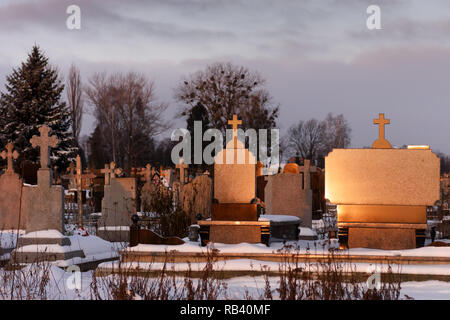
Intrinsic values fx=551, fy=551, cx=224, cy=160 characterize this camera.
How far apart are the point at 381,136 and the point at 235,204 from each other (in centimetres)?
288

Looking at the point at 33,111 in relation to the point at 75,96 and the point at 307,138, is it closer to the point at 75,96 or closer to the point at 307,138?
the point at 75,96

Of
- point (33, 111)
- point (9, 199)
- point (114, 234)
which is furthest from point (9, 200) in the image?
point (33, 111)

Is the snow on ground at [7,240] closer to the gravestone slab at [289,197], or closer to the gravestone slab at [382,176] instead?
the gravestone slab at [289,197]

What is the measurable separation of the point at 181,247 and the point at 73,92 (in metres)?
35.5

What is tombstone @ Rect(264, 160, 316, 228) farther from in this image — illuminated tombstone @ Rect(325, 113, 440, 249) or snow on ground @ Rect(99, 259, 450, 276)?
snow on ground @ Rect(99, 259, 450, 276)

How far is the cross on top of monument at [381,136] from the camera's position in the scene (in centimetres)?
975

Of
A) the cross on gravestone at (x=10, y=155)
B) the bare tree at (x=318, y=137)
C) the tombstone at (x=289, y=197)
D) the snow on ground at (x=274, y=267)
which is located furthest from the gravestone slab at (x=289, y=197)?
the bare tree at (x=318, y=137)

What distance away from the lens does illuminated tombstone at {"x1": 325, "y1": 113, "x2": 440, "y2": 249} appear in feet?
30.4

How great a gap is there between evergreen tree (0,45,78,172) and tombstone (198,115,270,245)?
24.3 m

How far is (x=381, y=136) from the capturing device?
987cm

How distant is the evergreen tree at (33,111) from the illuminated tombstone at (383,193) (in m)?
25.6

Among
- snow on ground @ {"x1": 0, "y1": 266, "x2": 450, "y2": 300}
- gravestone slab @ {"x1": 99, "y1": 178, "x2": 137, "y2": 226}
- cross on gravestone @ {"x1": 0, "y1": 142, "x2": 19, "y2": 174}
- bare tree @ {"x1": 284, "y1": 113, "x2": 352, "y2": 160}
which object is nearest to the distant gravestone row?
snow on ground @ {"x1": 0, "y1": 266, "x2": 450, "y2": 300}

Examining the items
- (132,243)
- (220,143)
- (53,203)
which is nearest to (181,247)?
(132,243)

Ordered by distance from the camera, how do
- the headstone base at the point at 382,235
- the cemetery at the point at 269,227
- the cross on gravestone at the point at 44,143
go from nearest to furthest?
the cemetery at the point at 269,227, the headstone base at the point at 382,235, the cross on gravestone at the point at 44,143
